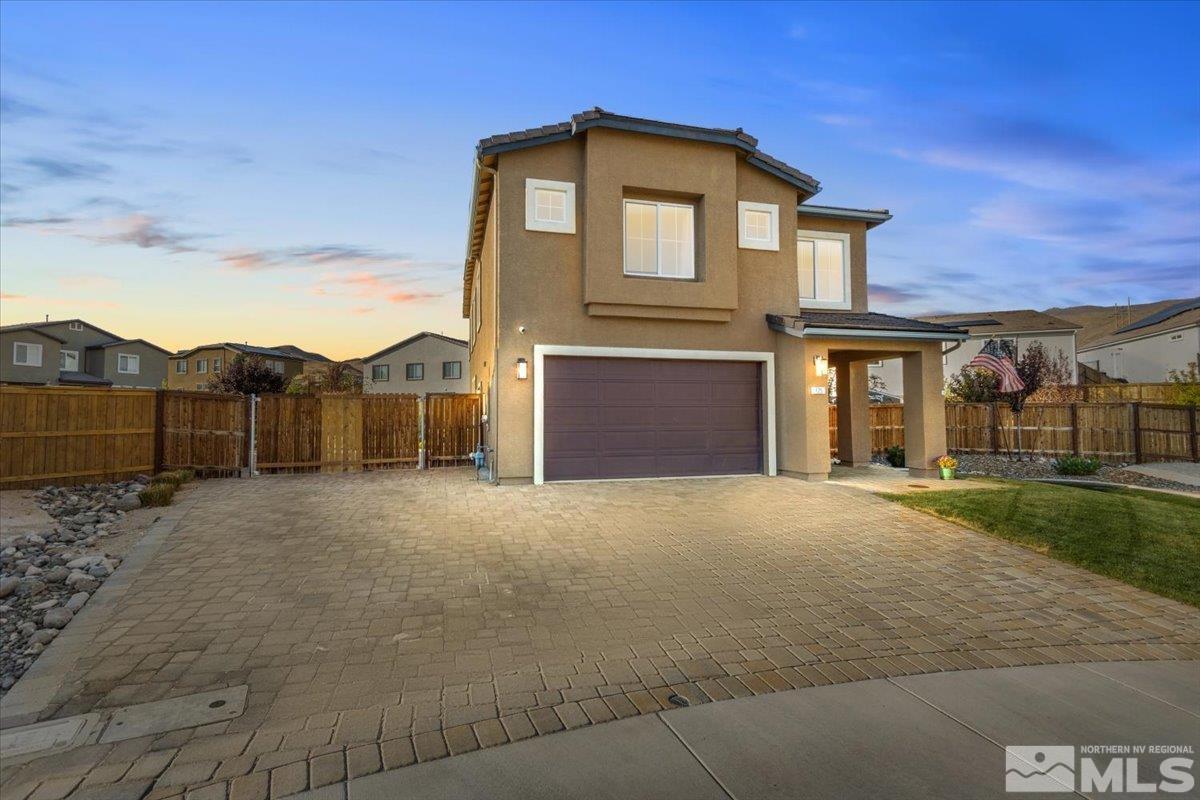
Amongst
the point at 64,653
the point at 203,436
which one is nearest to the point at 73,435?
the point at 203,436

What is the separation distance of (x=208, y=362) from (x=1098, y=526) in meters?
56.9

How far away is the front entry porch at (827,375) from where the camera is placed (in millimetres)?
11898

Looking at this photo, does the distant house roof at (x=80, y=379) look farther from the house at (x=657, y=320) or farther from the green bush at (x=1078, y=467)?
the green bush at (x=1078, y=467)

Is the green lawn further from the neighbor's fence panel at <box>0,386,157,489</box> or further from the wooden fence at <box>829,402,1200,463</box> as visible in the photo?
the neighbor's fence panel at <box>0,386,157,489</box>

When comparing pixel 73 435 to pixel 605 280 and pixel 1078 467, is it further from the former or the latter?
pixel 1078 467

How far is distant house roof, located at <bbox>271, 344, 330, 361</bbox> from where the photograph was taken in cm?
5653

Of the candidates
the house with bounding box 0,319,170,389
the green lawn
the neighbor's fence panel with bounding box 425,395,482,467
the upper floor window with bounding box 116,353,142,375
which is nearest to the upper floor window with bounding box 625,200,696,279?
the neighbor's fence panel with bounding box 425,395,482,467

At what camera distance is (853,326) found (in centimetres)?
1173

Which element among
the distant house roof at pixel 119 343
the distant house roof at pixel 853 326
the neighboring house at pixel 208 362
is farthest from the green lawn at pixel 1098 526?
the distant house roof at pixel 119 343

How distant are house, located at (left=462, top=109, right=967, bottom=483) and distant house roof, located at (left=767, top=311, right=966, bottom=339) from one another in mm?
→ 44

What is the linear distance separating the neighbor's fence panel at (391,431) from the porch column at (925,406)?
458 inches

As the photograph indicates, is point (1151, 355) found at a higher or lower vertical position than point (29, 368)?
lower

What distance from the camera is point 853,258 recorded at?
48.1 feet

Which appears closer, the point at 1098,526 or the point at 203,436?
the point at 1098,526
